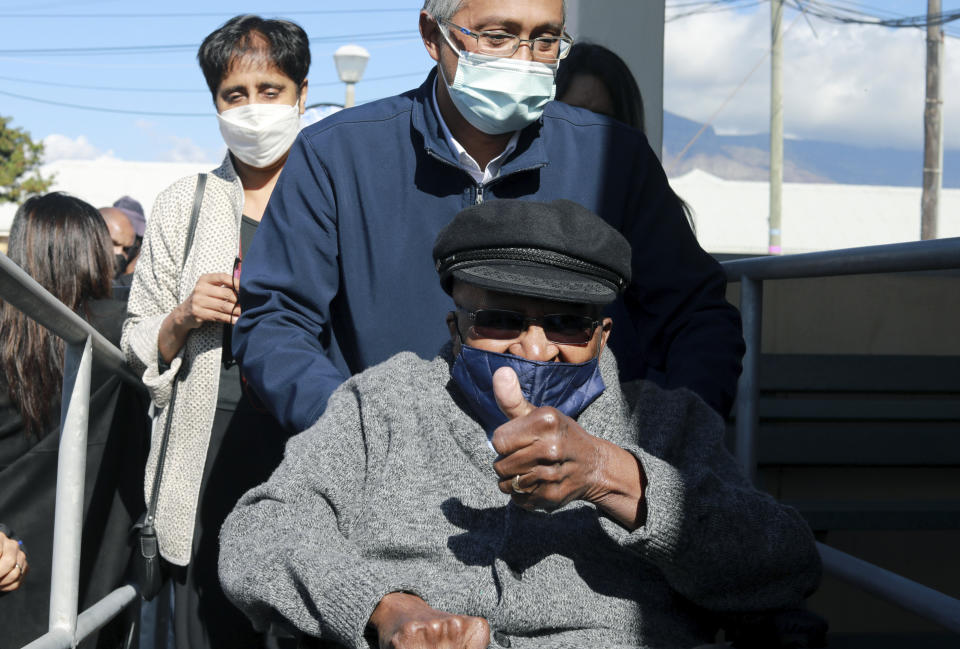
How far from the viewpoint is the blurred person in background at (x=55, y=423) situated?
270 centimetres

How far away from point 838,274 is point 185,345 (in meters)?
1.73

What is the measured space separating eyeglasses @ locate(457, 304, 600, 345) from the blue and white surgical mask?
59cm

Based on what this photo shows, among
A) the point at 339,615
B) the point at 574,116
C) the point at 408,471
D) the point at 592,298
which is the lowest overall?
the point at 339,615

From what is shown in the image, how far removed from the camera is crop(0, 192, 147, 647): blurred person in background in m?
2.70

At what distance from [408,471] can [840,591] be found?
9.39 ft

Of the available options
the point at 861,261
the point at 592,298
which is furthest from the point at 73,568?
the point at 861,261

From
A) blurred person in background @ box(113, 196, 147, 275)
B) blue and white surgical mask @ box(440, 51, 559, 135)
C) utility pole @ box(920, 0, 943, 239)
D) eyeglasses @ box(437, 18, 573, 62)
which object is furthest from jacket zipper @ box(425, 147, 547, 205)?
utility pole @ box(920, 0, 943, 239)

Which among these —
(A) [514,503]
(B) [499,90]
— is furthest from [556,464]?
(B) [499,90]

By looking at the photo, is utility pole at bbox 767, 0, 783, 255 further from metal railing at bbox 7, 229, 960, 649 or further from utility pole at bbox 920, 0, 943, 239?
metal railing at bbox 7, 229, 960, 649

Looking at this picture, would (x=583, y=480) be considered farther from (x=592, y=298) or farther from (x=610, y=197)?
(x=610, y=197)

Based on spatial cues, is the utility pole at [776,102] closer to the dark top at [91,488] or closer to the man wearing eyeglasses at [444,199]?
the dark top at [91,488]

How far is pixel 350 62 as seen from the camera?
1214 cm

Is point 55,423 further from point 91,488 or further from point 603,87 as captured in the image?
point 603,87

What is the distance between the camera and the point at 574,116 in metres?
2.56
